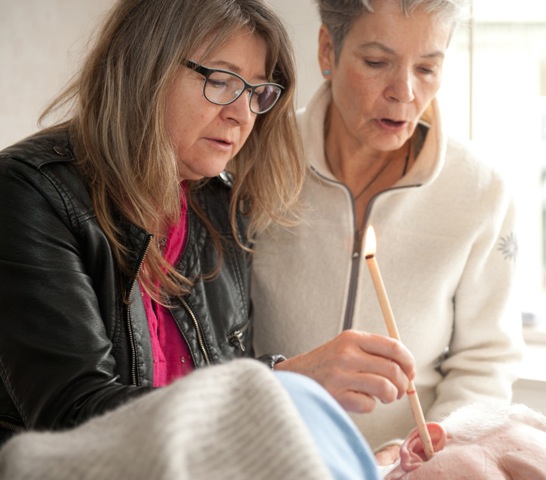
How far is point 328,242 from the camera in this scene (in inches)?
78.4

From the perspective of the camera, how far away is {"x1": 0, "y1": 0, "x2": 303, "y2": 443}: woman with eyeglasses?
134 cm

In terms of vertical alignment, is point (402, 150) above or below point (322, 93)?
below

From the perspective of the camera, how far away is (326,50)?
2.01 m

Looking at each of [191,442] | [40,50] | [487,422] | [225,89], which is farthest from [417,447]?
[40,50]

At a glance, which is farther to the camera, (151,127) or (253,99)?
(253,99)

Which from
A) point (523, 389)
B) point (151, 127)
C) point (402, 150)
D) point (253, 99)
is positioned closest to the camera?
point (151, 127)

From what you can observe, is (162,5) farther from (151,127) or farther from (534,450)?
(534,450)

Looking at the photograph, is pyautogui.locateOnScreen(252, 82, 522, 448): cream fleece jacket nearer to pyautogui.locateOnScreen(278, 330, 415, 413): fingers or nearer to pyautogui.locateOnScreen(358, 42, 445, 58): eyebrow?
pyautogui.locateOnScreen(358, 42, 445, 58): eyebrow

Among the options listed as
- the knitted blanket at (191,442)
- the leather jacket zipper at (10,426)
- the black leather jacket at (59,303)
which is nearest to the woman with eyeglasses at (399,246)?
the black leather jacket at (59,303)

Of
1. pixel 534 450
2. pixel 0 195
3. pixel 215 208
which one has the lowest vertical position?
pixel 534 450

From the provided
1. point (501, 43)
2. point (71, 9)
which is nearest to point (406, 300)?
point (501, 43)

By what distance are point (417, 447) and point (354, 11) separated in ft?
3.30

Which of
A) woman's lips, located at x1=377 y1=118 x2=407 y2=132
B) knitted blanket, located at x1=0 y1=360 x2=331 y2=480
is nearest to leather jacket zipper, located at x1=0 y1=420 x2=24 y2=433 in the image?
knitted blanket, located at x1=0 y1=360 x2=331 y2=480

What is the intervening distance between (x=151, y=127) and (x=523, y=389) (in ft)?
5.06
